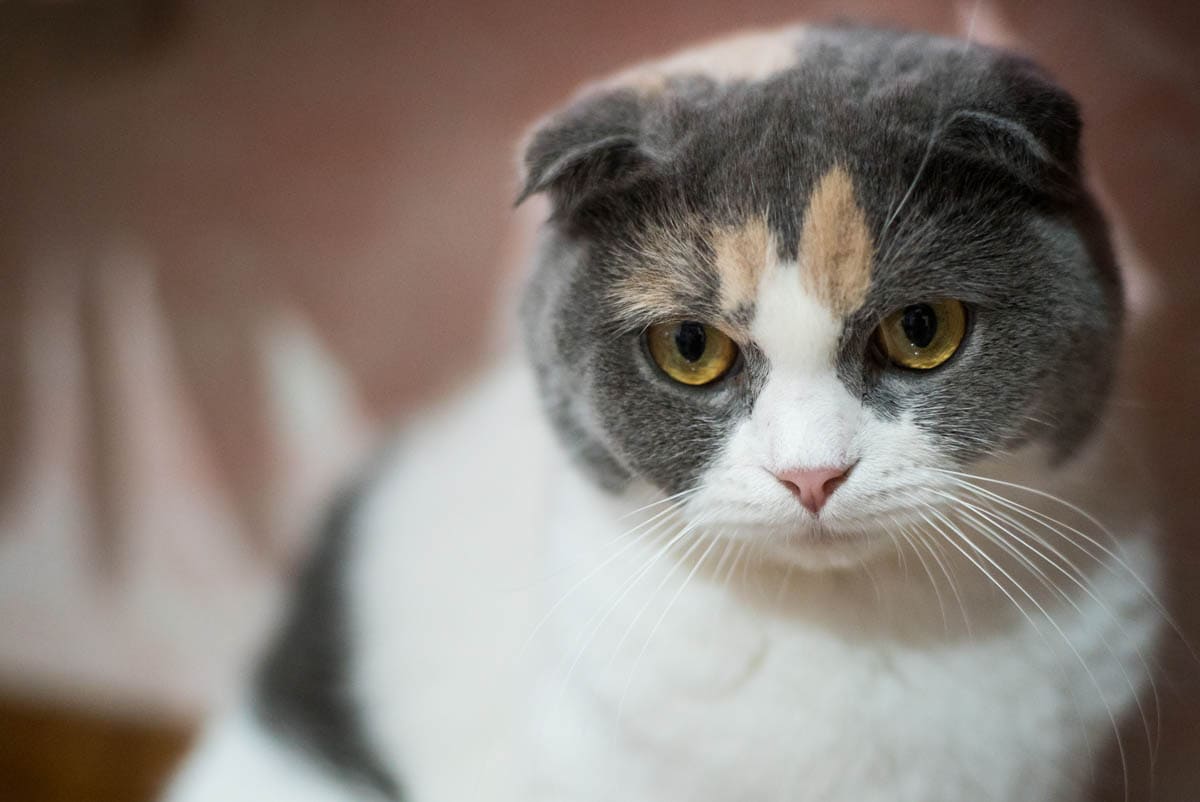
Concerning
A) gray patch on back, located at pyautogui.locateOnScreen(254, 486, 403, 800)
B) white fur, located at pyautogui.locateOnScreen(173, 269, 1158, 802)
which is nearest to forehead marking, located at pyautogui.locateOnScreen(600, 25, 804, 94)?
white fur, located at pyautogui.locateOnScreen(173, 269, 1158, 802)

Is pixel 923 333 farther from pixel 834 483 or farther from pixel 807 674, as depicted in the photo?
pixel 807 674

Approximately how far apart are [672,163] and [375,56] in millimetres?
520

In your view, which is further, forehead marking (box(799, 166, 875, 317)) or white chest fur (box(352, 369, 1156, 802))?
white chest fur (box(352, 369, 1156, 802))

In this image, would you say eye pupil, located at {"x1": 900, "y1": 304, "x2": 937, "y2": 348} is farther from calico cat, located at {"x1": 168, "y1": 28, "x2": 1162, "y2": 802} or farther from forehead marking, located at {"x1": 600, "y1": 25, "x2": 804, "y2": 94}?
forehead marking, located at {"x1": 600, "y1": 25, "x2": 804, "y2": 94}

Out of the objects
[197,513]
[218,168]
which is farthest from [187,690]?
[218,168]

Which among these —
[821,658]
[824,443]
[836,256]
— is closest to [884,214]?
[836,256]

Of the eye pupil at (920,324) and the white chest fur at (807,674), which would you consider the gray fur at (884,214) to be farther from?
the white chest fur at (807,674)

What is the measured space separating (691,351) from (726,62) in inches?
10.7

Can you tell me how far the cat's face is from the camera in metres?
0.75

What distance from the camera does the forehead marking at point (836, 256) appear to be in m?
0.75

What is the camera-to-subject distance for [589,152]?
807 mm

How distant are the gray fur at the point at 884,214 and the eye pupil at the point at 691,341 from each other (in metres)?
0.02

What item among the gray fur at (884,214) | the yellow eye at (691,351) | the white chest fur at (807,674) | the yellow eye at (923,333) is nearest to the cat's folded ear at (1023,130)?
the gray fur at (884,214)

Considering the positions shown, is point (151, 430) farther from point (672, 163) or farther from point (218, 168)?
point (672, 163)
